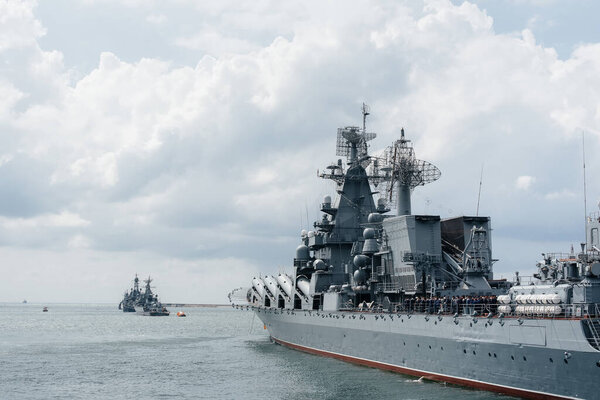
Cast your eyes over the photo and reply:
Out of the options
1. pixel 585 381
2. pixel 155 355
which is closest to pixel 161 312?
pixel 155 355

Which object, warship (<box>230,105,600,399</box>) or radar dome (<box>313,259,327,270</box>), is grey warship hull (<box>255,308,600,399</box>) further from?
radar dome (<box>313,259,327,270</box>)

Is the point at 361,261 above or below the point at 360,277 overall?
above

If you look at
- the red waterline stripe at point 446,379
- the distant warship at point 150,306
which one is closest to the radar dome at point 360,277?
the red waterline stripe at point 446,379

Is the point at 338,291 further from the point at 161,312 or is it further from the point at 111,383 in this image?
the point at 161,312

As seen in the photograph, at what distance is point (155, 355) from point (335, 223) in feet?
66.1

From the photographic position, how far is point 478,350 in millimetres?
31125

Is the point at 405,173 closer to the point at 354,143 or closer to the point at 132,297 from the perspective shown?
the point at 354,143

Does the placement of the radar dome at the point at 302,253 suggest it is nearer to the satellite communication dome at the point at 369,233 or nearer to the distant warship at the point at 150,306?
the satellite communication dome at the point at 369,233

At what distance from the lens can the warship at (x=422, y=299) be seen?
27859mm

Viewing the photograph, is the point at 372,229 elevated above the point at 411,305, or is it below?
above

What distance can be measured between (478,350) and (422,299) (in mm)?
6685

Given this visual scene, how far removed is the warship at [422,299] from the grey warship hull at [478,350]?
0.19 ft

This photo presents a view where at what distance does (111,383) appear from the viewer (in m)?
37.5

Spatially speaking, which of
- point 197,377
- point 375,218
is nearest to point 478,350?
point 197,377
